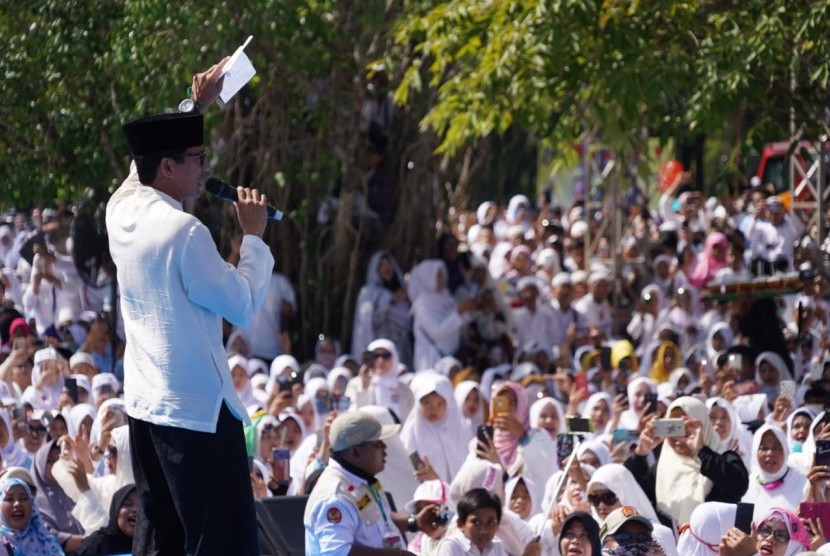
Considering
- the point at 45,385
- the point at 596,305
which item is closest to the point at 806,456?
the point at 45,385

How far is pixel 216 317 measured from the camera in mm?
4844

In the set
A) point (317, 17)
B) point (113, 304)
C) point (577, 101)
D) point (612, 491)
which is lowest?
point (612, 491)

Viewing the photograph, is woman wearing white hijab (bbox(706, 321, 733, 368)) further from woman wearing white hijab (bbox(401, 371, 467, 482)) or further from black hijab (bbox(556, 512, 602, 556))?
black hijab (bbox(556, 512, 602, 556))

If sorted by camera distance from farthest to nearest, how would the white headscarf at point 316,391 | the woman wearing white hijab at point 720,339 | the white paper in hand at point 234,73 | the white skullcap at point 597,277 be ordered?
the white skullcap at point 597,277, the woman wearing white hijab at point 720,339, the white headscarf at point 316,391, the white paper in hand at point 234,73

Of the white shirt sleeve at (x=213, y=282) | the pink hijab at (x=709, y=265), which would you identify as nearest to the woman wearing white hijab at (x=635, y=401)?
the pink hijab at (x=709, y=265)

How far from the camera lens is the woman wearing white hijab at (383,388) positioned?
1288 centimetres

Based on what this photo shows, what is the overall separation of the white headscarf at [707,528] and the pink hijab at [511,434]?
9.57 feet

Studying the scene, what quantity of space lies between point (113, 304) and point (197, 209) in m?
1.73

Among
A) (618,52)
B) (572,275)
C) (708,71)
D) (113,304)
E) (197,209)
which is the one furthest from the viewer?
(572,275)

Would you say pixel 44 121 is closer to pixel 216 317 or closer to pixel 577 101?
pixel 577 101

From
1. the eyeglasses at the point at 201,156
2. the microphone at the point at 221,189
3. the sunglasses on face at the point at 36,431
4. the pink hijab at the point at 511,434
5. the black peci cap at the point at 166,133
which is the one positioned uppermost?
the black peci cap at the point at 166,133

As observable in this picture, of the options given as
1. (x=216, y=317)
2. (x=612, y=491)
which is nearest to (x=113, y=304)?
(x=612, y=491)

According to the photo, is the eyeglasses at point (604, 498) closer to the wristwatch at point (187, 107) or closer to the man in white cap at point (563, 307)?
the wristwatch at point (187, 107)

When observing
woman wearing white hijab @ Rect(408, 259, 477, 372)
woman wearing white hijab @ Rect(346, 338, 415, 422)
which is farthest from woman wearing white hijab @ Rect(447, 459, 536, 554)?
woman wearing white hijab @ Rect(408, 259, 477, 372)
